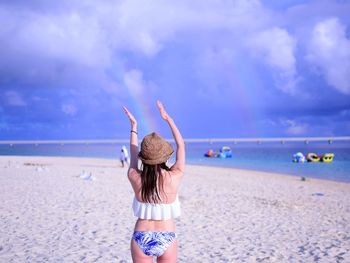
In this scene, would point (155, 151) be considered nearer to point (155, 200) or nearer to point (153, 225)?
point (155, 200)

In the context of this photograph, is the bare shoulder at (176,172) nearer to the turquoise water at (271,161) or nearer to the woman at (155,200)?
the woman at (155,200)

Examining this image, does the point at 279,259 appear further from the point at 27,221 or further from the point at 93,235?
the point at 27,221

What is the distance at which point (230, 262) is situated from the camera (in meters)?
6.87

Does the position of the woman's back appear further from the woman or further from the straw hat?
the straw hat

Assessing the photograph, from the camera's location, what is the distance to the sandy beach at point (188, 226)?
7.33m

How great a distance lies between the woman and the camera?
129 inches

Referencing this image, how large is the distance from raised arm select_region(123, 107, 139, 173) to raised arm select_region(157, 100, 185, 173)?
352 millimetres

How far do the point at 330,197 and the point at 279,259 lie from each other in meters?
11.5

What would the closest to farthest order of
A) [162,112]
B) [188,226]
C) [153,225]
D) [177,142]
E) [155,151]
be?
1. [155,151]
2. [153,225]
3. [177,142]
4. [162,112]
5. [188,226]

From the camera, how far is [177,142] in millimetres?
3578

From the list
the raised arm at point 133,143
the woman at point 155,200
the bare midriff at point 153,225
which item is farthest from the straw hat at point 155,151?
the bare midriff at point 153,225

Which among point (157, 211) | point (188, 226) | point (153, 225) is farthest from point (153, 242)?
point (188, 226)

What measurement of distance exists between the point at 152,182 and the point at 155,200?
0.57ft

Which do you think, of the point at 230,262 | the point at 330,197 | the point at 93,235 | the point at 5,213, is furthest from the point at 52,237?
the point at 330,197
